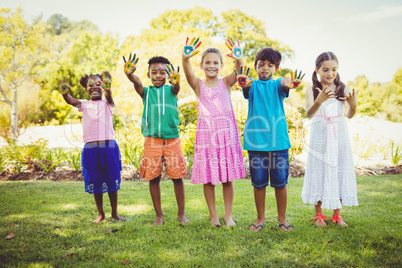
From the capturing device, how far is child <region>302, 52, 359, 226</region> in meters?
3.01

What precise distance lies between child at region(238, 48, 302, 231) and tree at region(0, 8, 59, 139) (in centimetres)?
1190

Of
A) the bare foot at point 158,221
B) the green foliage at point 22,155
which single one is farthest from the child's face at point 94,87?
the green foliage at point 22,155

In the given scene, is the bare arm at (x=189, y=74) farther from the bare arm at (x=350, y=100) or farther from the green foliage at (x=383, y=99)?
the green foliage at (x=383, y=99)

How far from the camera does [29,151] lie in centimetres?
629

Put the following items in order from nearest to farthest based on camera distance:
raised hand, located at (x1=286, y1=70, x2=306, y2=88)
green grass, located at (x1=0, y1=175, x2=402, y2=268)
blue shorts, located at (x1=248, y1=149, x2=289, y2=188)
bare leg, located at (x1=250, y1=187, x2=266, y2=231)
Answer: green grass, located at (x1=0, y1=175, x2=402, y2=268)
raised hand, located at (x1=286, y1=70, x2=306, y2=88)
blue shorts, located at (x1=248, y1=149, x2=289, y2=188)
bare leg, located at (x1=250, y1=187, x2=266, y2=231)

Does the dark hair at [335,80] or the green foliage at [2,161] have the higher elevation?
the dark hair at [335,80]

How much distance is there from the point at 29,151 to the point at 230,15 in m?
21.1

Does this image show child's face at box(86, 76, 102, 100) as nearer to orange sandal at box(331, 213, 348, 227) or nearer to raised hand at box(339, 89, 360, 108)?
raised hand at box(339, 89, 360, 108)

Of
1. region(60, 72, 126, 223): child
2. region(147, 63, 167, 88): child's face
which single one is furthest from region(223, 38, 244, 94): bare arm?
region(60, 72, 126, 223): child

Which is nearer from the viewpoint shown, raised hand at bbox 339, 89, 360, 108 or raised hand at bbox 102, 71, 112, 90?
raised hand at bbox 339, 89, 360, 108

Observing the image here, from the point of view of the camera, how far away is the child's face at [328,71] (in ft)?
10.0

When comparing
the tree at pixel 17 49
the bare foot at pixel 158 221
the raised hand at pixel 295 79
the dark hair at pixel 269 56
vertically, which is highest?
the tree at pixel 17 49

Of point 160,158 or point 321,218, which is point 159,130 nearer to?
point 160,158

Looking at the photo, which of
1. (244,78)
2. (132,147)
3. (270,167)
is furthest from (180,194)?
(132,147)
